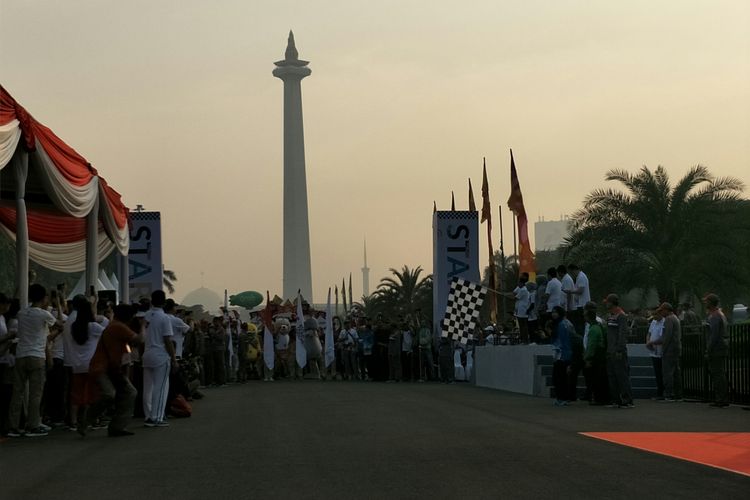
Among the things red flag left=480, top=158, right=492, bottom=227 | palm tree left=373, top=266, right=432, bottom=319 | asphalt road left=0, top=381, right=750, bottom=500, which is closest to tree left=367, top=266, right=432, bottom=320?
palm tree left=373, top=266, right=432, bottom=319

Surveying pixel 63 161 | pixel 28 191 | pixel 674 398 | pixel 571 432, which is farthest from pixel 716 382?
pixel 28 191

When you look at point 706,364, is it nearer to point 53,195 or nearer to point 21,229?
point 53,195

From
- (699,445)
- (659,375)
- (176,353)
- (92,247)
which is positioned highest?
(92,247)

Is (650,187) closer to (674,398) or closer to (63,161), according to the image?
(674,398)

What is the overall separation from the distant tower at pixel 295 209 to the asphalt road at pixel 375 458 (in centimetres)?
7305

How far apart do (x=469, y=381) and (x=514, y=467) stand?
75.4 ft

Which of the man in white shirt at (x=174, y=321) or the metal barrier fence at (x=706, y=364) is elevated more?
the man in white shirt at (x=174, y=321)

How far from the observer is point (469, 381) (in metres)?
33.1

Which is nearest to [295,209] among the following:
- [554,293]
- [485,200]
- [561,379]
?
[485,200]

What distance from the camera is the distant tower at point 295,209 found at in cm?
9119

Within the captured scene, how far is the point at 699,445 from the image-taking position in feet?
41.1

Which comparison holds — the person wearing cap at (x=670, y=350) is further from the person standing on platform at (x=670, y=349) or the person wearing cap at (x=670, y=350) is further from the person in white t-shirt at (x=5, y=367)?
the person in white t-shirt at (x=5, y=367)

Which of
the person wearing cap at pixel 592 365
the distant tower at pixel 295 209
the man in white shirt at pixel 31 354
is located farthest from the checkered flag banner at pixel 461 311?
the distant tower at pixel 295 209

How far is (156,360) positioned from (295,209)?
7479 cm
